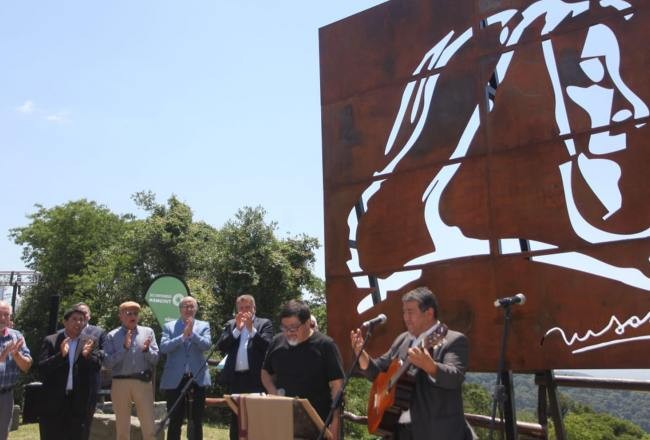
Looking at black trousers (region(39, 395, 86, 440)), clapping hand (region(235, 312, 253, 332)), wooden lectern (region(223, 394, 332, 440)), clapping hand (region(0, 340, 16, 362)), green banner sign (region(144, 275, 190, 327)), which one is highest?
green banner sign (region(144, 275, 190, 327))

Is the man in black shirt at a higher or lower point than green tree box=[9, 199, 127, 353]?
lower

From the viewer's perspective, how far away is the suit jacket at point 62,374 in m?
5.92

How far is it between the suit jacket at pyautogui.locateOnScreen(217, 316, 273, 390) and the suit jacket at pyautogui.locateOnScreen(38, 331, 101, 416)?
1195 millimetres

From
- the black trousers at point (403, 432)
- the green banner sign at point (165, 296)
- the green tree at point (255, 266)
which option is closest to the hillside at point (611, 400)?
the green tree at point (255, 266)

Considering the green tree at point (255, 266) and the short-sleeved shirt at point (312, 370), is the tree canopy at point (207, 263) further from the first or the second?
the short-sleeved shirt at point (312, 370)

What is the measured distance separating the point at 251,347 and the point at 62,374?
5.73ft

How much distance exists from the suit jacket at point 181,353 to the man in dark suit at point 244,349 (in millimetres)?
228

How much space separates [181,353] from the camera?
6.09 m

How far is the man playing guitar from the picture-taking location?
350cm

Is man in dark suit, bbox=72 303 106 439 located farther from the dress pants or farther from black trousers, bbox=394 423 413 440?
black trousers, bbox=394 423 413 440

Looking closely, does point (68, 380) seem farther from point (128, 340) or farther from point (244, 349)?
point (244, 349)

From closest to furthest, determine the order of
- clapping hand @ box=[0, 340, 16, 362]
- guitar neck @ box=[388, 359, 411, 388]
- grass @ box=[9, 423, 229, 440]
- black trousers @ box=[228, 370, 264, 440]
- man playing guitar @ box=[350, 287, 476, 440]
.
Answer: man playing guitar @ box=[350, 287, 476, 440]
guitar neck @ box=[388, 359, 411, 388]
clapping hand @ box=[0, 340, 16, 362]
black trousers @ box=[228, 370, 264, 440]
grass @ box=[9, 423, 229, 440]

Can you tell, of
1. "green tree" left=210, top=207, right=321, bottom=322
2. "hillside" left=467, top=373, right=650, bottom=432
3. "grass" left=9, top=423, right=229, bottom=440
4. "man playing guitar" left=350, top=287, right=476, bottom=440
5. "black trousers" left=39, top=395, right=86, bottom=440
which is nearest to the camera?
"man playing guitar" left=350, top=287, right=476, bottom=440

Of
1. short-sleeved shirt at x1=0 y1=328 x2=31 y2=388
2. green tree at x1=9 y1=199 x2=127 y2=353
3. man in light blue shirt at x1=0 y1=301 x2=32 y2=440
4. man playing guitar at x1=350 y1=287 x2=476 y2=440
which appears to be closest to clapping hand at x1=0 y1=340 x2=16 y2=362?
man in light blue shirt at x1=0 y1=301 x2=32 y2=440
